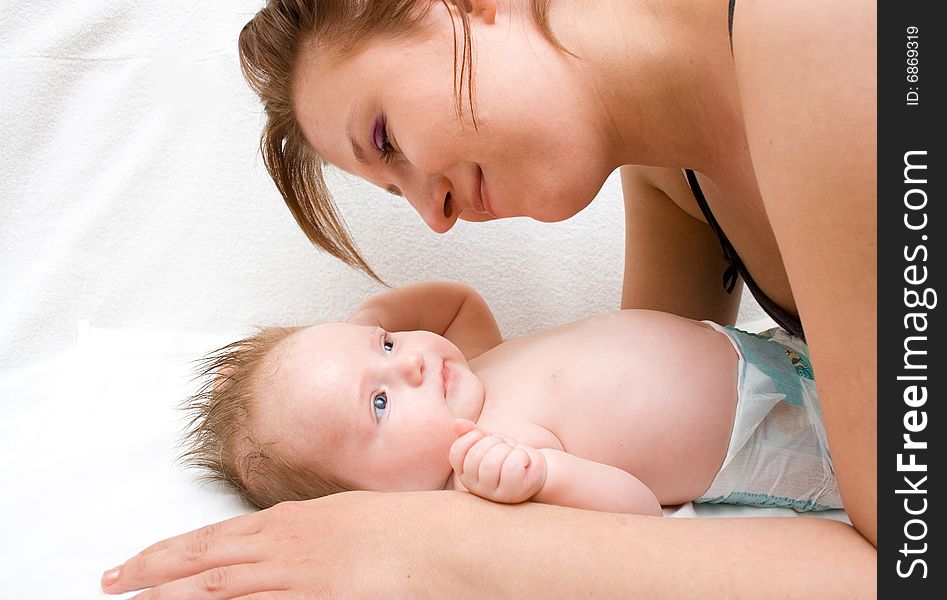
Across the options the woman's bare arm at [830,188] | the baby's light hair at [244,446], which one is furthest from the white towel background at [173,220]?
the woman's bare arm at [830,188]

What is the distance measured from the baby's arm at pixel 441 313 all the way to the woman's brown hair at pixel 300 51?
118 mm

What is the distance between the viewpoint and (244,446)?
1.40 metres

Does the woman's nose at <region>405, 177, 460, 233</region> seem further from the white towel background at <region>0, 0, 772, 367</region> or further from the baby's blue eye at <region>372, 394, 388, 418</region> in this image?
the white towel background at <region>0, 0, 772, 367</region>

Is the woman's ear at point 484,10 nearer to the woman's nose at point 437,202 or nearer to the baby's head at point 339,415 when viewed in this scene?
the woman's nose at point 437,202

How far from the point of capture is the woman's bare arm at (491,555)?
973 mm

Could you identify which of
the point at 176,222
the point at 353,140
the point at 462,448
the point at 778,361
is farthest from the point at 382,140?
the point at 176,222

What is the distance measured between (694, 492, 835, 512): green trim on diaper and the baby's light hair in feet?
1.83

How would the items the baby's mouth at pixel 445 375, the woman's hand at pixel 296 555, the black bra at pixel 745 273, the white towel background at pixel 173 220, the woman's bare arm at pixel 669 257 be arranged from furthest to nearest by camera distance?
1. the white towel background at pixel 173 220
2. the woman's bare arm at pixel 669 257
3. the black bra at pixel 745 273
4. the baby's mouth at pixel 445 375
5. the woman's hand at pixel 296 555

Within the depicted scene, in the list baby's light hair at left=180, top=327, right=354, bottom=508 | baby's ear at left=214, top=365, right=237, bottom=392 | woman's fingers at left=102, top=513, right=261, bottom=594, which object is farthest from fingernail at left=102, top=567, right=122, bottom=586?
baby's ear at left=214, top=365, right=237, bottom=392

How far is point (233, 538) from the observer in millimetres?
1178

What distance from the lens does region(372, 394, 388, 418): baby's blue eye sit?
1.36 metres

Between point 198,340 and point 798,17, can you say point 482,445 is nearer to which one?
point 798,17

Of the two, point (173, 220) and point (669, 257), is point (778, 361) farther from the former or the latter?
point (173, 220)

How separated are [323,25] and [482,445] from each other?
0.61 meters
